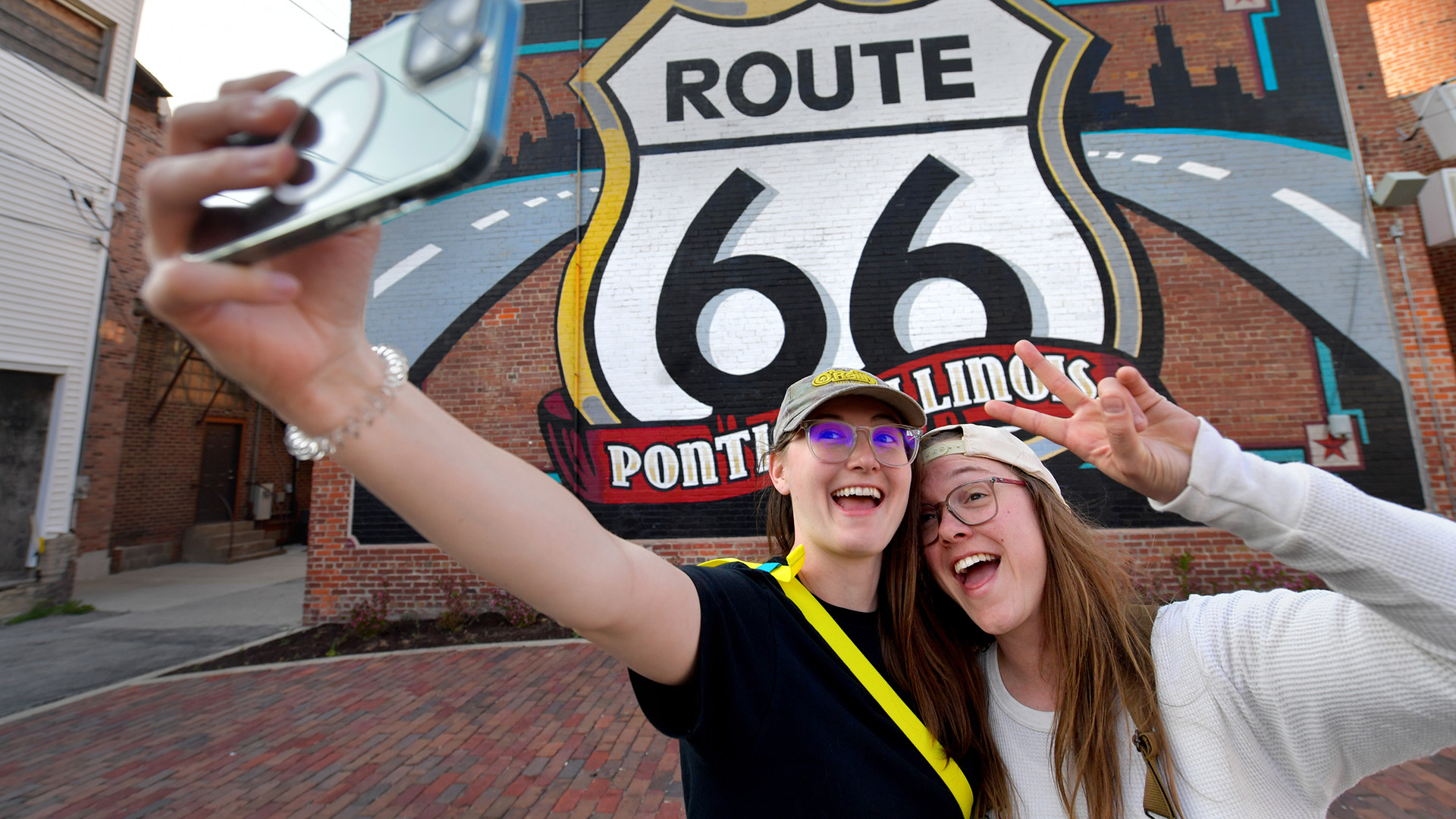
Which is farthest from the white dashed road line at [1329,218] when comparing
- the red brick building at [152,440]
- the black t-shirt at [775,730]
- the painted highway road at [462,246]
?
the red brick building at [152,440]

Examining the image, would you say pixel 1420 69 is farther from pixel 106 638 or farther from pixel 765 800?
pixel 106 638

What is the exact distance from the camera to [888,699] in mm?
1364

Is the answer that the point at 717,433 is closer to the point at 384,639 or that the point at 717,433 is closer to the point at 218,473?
the point at 384,639

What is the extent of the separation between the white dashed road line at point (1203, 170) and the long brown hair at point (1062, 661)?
7.29 meters

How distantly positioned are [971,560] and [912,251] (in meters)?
6.08

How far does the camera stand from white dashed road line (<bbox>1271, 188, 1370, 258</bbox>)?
660cm

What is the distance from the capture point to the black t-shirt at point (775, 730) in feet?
3.83

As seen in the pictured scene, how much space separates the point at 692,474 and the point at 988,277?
401 centimetres

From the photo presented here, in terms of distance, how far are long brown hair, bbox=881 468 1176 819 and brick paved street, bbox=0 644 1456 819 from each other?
2.49 meters

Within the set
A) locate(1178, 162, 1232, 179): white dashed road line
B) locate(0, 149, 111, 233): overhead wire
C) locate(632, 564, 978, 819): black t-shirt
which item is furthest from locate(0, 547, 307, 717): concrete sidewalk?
locate(1178, 162, 1232, 179): white dashed road line

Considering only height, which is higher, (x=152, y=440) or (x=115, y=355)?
(x=115, y=355)

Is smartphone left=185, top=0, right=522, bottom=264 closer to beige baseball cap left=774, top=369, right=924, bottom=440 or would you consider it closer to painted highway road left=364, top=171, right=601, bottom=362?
beige baseball cap left=774, top=369, right=924, bottom=440

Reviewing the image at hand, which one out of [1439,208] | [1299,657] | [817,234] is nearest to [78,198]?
[817,234]

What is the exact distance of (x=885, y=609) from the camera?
162 cm
